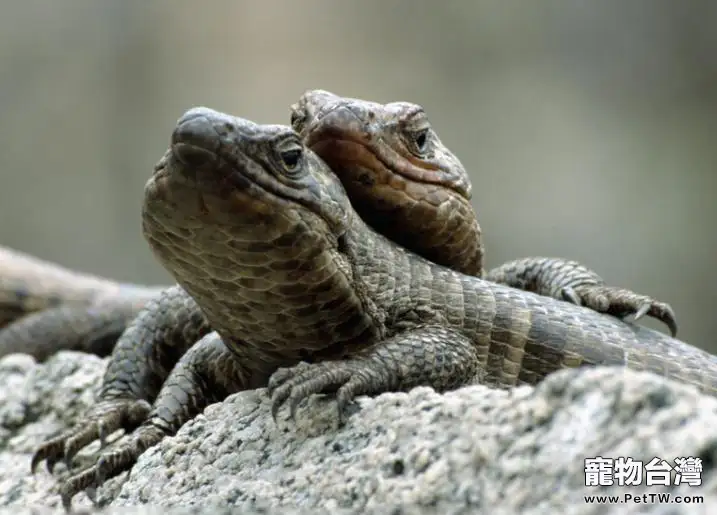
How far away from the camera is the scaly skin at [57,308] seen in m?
5.85

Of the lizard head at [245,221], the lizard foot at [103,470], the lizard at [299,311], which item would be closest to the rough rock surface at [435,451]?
the lizard foot at [103,470]

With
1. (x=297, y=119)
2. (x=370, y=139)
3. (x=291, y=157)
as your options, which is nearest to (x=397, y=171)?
(x=370, y=139)

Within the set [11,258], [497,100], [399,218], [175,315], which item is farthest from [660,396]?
A: [497,100]

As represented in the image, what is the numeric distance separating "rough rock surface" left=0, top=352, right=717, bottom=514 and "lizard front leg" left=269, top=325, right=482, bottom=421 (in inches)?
3.1

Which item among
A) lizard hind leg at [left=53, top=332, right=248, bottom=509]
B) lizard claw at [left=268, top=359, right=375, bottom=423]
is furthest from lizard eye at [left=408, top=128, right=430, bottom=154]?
lizard claw at [left=268, top=359, right=375, bottom=423]

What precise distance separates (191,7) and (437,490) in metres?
8.85

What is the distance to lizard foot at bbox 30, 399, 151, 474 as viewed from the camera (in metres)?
3.47

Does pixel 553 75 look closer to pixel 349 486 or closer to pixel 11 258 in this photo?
pixel 11 258

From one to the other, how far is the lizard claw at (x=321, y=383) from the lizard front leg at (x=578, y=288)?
1421mm

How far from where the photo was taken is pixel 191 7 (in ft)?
33.2

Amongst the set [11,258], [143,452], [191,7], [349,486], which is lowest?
[11,258]

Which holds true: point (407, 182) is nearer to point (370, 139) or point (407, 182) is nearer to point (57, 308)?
point (370, 139)

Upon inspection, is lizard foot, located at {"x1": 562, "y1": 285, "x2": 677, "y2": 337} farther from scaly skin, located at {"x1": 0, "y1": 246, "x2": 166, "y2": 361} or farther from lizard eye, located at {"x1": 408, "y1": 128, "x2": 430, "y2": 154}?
scaly skin, located at {"x1": 0, "y1": 246, "x2": 166, "y2": 361}

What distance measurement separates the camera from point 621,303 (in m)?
3.79
